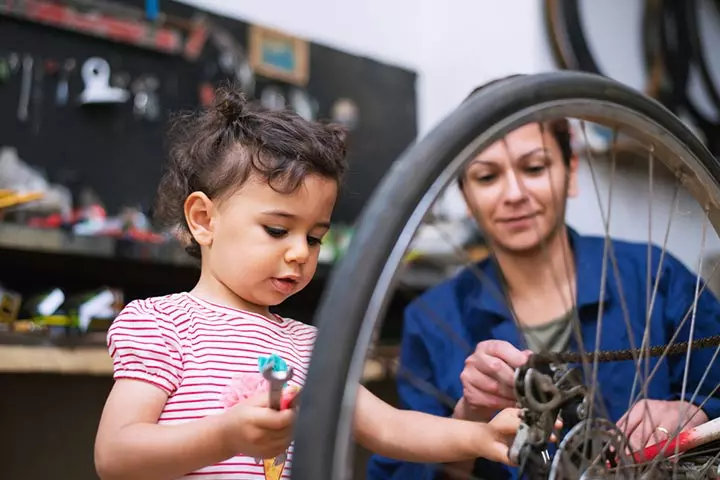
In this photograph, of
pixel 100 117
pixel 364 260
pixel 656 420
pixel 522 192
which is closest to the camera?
pixel 364 260

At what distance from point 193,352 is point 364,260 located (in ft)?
0.88

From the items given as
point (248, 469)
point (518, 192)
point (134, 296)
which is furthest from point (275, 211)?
point (134, 296)

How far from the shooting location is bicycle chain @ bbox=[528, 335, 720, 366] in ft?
2.37

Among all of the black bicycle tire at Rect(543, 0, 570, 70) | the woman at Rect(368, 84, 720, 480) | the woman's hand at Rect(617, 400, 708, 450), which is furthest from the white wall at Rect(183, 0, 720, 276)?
the woman's hand at Rect(617, 400, 708, 450)

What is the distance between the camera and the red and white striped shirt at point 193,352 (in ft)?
2.34

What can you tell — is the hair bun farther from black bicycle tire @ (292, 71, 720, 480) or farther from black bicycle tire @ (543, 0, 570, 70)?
black bicycle tire @ (543, 0, 570, 70)

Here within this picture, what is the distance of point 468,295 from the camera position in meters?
1.25

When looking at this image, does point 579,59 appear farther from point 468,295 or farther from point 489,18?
point 468,295

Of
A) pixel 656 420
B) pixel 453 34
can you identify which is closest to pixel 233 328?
pixel 656 420

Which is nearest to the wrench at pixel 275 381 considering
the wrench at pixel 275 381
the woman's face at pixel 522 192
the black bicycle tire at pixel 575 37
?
the wrench at pixel 275 381

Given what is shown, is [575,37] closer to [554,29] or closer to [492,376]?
[554,29]

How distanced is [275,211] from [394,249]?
0.81 ft

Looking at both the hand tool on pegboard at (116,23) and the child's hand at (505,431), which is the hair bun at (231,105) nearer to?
the child's hand at (505,431)

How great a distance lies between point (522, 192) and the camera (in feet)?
3.89
